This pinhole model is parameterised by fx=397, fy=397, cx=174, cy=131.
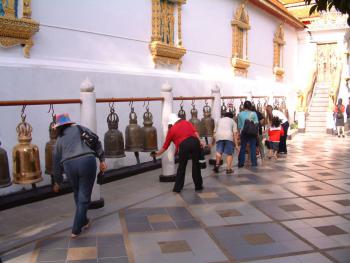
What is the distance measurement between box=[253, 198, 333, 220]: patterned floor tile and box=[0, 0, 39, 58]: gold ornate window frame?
15.3 feet

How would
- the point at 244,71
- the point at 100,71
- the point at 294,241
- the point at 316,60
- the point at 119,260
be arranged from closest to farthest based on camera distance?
the point at 119,260 < the point at 294,241 < the point at 100,71 < the point at 244,71 < the point at 316,60

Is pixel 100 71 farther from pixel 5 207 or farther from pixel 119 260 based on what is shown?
pixel 119 260

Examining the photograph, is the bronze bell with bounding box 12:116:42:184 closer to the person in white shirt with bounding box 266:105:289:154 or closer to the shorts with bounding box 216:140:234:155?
the shorts with bounding box 216:140:234:155

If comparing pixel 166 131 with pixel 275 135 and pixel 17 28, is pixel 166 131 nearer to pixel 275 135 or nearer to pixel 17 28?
pixel 17 28

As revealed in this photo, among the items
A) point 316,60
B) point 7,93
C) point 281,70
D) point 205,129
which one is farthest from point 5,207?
point 316,60

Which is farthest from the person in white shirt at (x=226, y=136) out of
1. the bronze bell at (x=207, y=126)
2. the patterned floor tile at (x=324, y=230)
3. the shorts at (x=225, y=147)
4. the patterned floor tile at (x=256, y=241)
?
the patterned floor tile at (x=256, y=241)

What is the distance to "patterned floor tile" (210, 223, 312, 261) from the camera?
4574mm

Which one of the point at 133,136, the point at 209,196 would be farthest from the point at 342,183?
the point at 133,136

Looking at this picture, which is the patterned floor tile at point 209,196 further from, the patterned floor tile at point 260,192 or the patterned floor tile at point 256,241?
the patterned floor tile at point 256,241

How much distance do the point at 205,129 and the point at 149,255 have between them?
511 cm

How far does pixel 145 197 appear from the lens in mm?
6836

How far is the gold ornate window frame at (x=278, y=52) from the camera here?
18.0 m

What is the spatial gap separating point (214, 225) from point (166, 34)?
20.3ft

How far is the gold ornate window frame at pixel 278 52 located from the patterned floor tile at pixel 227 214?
12881 millimetres
